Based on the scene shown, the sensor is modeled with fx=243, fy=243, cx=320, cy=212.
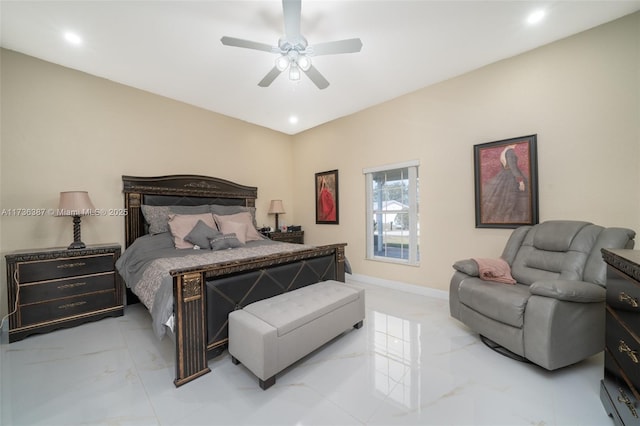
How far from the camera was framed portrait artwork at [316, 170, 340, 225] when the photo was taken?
4.71m

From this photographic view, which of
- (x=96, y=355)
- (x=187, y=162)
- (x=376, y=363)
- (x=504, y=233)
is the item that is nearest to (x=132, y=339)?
(x=96, y=355)

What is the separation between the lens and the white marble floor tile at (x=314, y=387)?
1.46 m

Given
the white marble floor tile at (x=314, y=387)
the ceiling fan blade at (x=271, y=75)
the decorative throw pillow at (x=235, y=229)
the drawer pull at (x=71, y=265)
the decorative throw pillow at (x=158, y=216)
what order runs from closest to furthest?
1. the white marble floor tile at (x=314, y=387)
2. the ceiling fan blade at (x=271, y=75)
3. the drawer pull at (x=71, y=265)
4. the decorative throw pillow at (x=158, y=216)
5. the decorative throw pillow at (x=235, y=229)

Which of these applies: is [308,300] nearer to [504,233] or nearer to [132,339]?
[132,339]

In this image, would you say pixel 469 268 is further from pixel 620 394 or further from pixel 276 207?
pixel 276 207

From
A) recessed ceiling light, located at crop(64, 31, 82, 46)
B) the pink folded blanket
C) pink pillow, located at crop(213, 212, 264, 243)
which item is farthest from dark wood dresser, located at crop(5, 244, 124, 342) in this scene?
the pink folded blanket

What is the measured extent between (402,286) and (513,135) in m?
2.48

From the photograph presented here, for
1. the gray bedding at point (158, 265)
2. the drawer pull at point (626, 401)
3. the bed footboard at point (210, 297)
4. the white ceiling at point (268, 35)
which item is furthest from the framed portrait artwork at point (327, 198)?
the drawer pull at point (626, 401)

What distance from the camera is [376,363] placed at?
1.98 m

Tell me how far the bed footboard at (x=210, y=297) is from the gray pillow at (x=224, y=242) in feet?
3.16

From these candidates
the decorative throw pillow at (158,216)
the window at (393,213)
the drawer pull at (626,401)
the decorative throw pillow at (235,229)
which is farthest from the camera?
the window at (393,213)

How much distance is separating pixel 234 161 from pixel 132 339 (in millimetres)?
3102

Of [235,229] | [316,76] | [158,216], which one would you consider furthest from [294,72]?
[158,216]

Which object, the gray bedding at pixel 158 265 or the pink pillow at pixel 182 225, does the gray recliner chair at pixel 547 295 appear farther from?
the pink pillow at pixel 182 225
